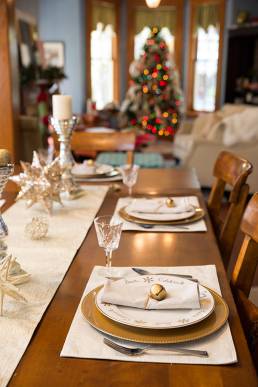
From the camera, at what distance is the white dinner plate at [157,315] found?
830 millimetres

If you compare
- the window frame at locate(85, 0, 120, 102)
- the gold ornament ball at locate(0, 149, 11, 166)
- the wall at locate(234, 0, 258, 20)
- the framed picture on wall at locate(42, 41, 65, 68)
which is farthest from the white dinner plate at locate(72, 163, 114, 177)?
the wall at locate(234, 0, 258, 20)

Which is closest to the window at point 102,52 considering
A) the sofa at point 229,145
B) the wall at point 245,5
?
the wall at point 245,5

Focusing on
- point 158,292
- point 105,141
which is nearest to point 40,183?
point 158,292

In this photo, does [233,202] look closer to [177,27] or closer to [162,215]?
[162,215]

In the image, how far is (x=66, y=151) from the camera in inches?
73.5

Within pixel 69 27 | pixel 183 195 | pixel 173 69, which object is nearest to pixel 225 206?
pixel 183 195

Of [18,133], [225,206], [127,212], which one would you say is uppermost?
[127,212]

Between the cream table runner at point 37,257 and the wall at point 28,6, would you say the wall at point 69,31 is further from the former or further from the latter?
the cream table runner at point 37,257

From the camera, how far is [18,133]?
4945 millimetres

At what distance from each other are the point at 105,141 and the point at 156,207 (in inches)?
53.3

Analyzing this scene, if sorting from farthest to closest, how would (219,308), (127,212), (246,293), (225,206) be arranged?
(225,206) → (127,212) → (246,293) → (219,308)

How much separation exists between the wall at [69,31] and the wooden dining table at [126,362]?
676cm

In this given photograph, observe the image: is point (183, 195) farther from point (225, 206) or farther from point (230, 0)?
point (230, 0)

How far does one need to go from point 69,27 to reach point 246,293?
715 cm
